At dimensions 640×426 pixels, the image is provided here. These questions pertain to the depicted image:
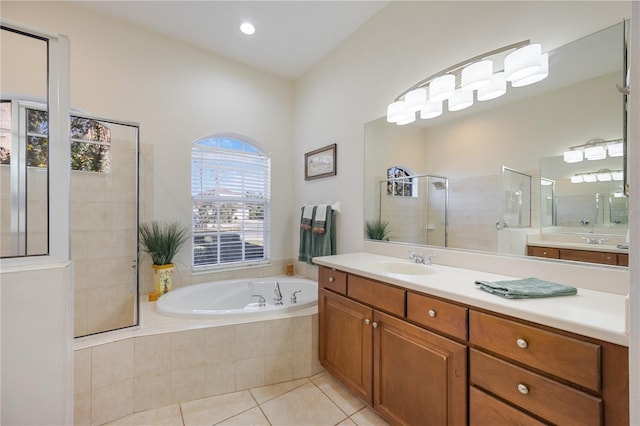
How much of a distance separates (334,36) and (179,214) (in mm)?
2327

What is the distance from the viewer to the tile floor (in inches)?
67.1

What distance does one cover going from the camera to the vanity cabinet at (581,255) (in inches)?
48.4

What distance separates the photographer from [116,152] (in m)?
2.48

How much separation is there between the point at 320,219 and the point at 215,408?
1712 mm

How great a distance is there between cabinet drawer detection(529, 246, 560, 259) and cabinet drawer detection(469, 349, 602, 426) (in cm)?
68

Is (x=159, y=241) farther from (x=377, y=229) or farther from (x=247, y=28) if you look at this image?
(x=247, y=28)

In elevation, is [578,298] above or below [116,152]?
below

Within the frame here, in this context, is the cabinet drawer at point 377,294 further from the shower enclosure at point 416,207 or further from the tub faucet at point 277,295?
the tub faucet at point 277,295

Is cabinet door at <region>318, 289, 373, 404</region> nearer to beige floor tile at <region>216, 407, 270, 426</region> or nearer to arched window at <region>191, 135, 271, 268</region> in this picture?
beige floor tile at <region>216, 407, 270, 426</region>

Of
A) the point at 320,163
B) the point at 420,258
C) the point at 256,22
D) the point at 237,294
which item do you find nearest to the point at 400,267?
the point at 420,258

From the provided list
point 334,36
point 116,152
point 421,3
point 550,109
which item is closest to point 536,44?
point 550,109

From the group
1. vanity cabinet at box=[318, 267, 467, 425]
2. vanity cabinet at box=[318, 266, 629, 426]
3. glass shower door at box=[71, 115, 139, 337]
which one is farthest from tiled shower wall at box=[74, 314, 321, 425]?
glass shower door at box=[71, 115, 139, 337]

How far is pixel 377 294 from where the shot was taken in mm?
1635

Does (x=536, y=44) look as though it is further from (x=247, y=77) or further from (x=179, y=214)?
(x=179, y=214)
